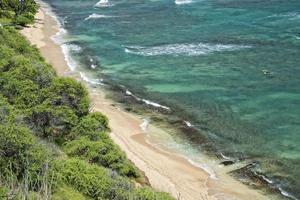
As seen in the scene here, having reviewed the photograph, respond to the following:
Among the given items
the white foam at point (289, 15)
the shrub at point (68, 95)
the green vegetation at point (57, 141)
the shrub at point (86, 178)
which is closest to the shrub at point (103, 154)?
the green vegetation at point (57, 141)

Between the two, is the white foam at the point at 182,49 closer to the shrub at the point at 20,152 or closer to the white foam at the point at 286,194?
the white foam at the point at 286,194

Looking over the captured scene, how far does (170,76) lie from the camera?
156 ft

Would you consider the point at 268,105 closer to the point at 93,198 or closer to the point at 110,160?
the point at 110,160

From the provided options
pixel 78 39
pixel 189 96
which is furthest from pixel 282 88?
pixel 78 39

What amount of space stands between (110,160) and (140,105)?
1445cm

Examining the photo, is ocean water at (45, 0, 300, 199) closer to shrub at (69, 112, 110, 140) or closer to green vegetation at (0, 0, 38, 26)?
green vegetation at (0, 0, 38, 26)

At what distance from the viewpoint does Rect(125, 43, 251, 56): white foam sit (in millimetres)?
55125

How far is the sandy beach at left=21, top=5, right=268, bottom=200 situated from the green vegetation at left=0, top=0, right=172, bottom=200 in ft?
6.08

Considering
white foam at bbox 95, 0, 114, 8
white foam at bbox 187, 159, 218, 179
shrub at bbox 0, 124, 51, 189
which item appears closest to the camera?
shrub at bbox 0, 124, 51, 189

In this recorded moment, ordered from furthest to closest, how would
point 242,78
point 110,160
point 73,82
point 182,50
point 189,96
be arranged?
point 182,50, point 242,78, point 189,96, point 73,82, point 110,160

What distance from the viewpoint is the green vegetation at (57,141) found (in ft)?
66.3

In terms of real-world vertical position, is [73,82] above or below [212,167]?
above

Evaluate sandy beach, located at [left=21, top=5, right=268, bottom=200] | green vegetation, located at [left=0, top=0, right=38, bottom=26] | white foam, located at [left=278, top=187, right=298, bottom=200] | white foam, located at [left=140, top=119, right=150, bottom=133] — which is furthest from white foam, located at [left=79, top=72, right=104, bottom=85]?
green vegetation, located at [left=0, top=0, right=38, bottom=26]

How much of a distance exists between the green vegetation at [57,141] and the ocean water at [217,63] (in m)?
7.67
